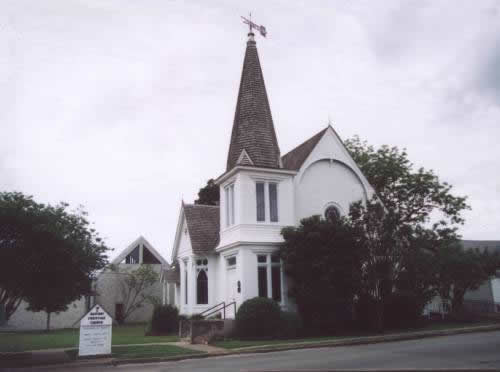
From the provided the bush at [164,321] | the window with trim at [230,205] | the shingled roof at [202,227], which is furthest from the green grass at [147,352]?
the shingled roof at [202,227]

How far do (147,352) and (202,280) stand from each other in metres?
9.53

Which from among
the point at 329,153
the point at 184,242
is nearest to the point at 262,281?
the point at 184,242

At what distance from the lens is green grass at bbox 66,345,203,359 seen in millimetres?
15031

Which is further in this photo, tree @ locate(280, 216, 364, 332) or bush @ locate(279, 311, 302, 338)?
tree @ locate(280, 216, 364, 332)

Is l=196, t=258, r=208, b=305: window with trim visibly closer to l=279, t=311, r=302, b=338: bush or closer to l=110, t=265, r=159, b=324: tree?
l=279, t=311, r=302, b=338: bush

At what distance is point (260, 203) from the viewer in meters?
22.5

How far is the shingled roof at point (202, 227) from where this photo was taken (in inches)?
974

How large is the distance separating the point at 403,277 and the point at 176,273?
1501 centimetres

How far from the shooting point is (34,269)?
51.0 feet

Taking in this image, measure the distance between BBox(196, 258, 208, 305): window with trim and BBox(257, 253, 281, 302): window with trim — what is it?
4.60 metres

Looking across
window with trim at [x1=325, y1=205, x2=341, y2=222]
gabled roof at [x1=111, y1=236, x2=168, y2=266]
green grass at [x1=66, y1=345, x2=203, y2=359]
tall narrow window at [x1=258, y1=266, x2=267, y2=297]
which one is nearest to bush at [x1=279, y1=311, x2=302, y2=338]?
tall narrow window at [x1=258, y1=266, x2=267, y2=297]

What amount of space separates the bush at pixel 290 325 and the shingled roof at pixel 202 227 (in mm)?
6396

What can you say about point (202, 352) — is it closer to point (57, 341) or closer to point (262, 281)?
point (262, 281)

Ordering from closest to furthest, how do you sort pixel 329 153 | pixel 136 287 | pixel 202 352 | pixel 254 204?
pixel 202 352, pixel 254 204, pixel 329 153, pixel 136 287
